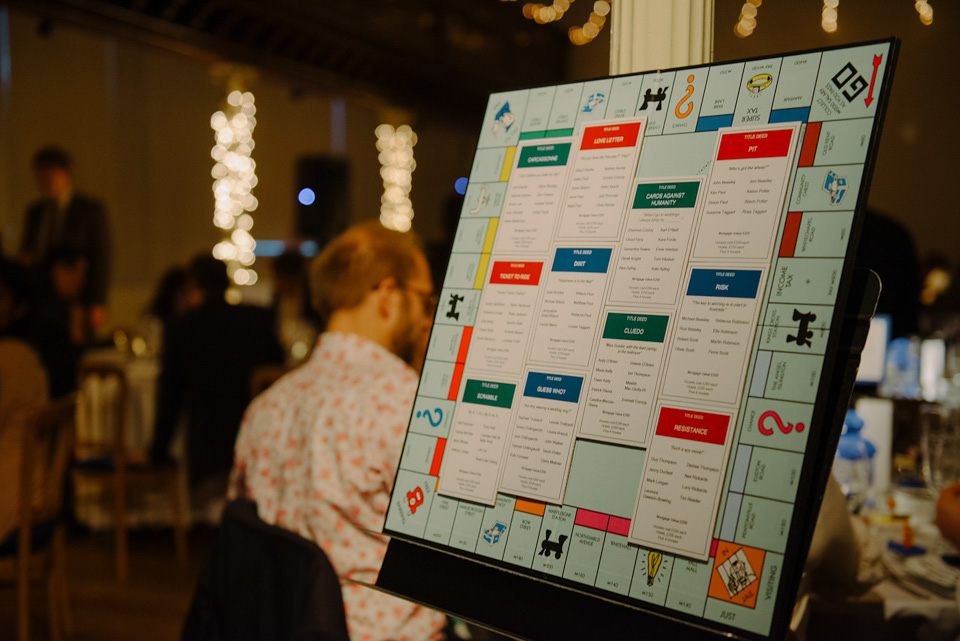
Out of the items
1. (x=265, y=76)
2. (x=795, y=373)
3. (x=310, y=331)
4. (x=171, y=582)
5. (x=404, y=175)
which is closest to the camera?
(x=795, y=373)

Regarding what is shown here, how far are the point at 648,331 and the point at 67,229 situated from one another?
5064 millimetres

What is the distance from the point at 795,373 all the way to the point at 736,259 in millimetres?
135

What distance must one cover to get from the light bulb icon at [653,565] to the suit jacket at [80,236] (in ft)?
16.1

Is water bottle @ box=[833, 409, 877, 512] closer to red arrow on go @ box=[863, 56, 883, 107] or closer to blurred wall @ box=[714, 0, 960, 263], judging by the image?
blurred wall @ box=[714, 0, 960, 263]

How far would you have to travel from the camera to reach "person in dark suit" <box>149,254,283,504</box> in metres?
3.78

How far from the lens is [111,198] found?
22.1 feet

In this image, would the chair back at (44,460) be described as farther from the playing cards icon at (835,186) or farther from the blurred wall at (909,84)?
the playing cards icon at (835,186)

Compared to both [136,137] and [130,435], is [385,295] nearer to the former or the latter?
[130,435]

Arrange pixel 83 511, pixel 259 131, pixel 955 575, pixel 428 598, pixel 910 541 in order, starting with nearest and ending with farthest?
pixel 428 598 → pixel 955 575 → pixel 910 541 → pixel 83 511 → pixel 259 131

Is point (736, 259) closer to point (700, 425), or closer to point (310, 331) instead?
point (700, 425)

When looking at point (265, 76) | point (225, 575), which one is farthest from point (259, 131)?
point (225, 575)

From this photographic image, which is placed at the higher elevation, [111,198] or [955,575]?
[111,198]

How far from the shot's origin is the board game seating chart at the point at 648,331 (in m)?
0.76

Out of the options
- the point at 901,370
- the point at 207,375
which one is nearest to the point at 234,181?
the point at 207,375
